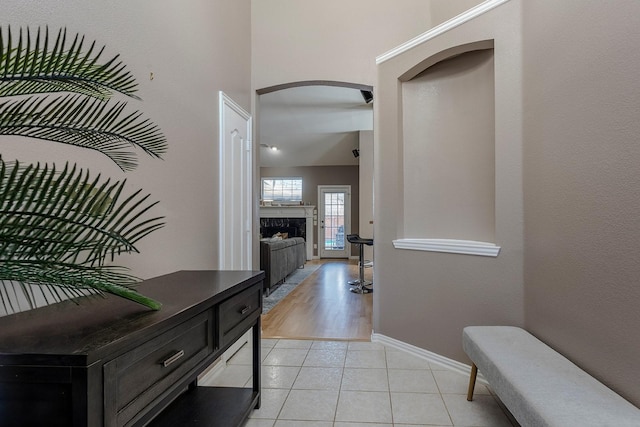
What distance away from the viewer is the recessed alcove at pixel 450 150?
8.63ft

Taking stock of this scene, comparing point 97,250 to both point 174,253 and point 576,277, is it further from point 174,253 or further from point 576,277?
point 576,277

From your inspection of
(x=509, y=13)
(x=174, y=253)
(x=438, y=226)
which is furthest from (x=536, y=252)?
(x=174, y=253)

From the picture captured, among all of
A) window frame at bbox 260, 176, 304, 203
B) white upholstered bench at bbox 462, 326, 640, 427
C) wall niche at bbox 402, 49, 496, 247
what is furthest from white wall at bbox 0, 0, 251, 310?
window frame at bbox 260, 176, 304, 203

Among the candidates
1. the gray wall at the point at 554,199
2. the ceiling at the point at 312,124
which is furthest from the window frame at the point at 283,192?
the gray wall at the point at 554,199

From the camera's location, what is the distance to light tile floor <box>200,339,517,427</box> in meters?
2.00

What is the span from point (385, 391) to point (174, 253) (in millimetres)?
1602

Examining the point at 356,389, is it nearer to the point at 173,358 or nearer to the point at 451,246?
the point at 451,246

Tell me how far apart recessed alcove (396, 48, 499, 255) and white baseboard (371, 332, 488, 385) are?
0.83 m

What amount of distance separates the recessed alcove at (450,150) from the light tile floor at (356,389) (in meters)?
0.96

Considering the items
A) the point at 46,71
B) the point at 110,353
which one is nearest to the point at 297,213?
the point at 110,353

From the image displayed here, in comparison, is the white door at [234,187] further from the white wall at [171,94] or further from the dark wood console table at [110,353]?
the dark wood console table at [110,353]

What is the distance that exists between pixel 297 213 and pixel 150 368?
893 centimetres

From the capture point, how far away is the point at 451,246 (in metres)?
2.64

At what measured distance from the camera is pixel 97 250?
0.71m
